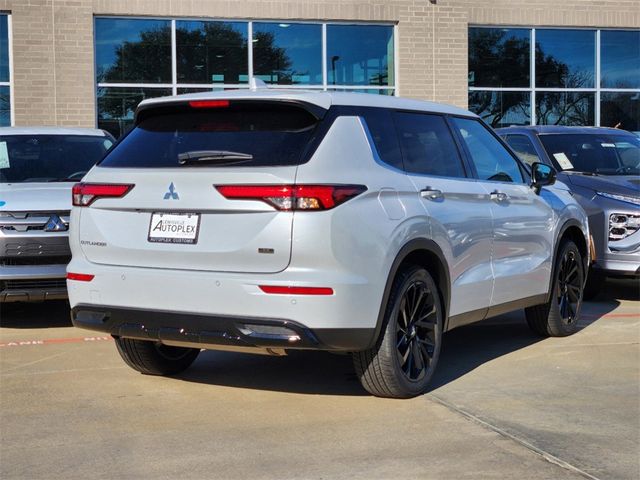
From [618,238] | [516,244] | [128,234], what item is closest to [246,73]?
[618,238]

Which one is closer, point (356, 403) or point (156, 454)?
point (156, 454)

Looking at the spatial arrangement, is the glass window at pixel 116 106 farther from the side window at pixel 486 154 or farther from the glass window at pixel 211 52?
the side window at pixel 486 154

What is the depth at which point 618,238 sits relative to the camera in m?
9.33

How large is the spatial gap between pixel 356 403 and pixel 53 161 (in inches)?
195

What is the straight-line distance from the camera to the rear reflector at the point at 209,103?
18.1 feet

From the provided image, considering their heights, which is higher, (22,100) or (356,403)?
(22,100)

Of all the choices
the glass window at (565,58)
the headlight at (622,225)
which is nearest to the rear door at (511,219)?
the headlight at (622,225)

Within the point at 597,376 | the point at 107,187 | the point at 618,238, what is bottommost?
the point at 597,376

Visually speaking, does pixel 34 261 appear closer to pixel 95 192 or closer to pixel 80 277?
pixel 80 277

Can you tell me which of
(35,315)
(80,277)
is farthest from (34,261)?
(80,277)

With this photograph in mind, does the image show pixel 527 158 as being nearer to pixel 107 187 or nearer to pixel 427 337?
pixel 427 337

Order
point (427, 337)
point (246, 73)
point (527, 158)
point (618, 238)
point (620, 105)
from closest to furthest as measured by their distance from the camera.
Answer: point (427, 337)
point (618, 238)
point (527, 158)
point (246, 73)
point (620, 105)

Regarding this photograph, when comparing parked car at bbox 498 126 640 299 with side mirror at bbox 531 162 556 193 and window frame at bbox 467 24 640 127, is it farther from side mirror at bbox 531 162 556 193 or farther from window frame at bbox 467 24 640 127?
window frame at bbox 467 24 640 127

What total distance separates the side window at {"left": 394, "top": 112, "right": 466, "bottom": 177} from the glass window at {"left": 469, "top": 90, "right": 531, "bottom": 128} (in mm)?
12002
